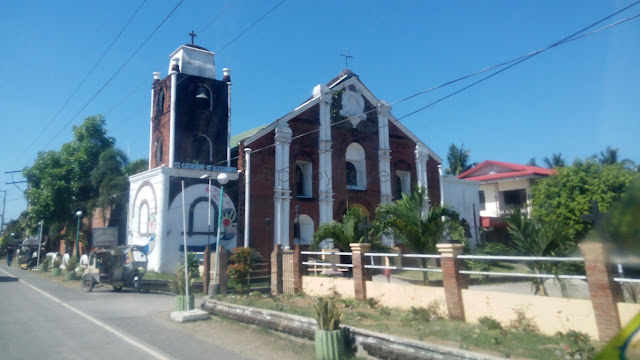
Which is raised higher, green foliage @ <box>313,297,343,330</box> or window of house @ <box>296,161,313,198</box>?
window of house @ <box>296,161,313,198</box>

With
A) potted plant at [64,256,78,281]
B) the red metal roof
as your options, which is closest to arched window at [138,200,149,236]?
potted plant at [64,256,78,281]

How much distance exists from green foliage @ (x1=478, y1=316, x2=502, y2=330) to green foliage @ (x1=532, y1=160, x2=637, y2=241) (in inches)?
452

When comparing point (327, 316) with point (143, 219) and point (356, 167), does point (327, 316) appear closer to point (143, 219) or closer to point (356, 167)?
point (143, 219)

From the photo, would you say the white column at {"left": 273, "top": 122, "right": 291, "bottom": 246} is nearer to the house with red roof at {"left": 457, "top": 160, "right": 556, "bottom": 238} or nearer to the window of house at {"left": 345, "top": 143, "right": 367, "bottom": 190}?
the window of house at {"left": 345, "top": 143, "right": 367, "bottom": 190}

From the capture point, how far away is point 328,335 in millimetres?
7473

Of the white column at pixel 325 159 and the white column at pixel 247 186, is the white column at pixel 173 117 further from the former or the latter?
the white column at pixel 325 159

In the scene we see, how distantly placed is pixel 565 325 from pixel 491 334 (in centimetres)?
118

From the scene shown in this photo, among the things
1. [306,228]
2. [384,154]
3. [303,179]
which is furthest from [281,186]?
[384,154]

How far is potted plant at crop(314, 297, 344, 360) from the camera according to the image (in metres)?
7.44

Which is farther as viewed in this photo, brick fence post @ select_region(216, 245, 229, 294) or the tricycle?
the tricycle

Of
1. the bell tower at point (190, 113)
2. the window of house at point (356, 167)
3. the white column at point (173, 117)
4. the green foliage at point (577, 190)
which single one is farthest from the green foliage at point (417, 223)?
the window of house at point (356, 167)

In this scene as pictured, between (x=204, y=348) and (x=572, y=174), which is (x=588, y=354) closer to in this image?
(x=204, y=348)

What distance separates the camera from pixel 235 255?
16.9m

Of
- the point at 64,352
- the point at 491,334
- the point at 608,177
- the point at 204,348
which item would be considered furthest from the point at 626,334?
the point at 608,177
